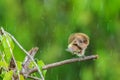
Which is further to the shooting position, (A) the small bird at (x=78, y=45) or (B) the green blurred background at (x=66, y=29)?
(B) the green blurred background at (x=66, y=29)

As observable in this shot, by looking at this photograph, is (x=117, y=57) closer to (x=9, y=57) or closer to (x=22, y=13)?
(x=22, y=13)

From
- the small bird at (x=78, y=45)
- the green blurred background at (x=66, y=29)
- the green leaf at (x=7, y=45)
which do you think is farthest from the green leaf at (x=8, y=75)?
the green blurred background at (x=66, y=29)

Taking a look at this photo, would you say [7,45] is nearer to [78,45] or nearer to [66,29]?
[78,45]

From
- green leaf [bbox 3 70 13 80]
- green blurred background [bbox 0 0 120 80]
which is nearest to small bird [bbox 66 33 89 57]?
green leaf [bbox 3 70 13 80]

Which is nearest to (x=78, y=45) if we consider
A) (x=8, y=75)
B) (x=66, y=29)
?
(x=8, y=75)

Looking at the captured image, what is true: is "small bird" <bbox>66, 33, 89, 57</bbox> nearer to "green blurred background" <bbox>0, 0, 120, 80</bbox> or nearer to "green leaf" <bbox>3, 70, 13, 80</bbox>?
"green leaf" <bbox>3, 70, 13, 80</bbox>

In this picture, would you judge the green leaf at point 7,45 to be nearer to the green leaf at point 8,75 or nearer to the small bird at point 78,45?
the green leaf at point 8,75

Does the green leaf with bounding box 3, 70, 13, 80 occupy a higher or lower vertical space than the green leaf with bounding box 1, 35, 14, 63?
lower

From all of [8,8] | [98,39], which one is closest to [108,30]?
[98,39]
